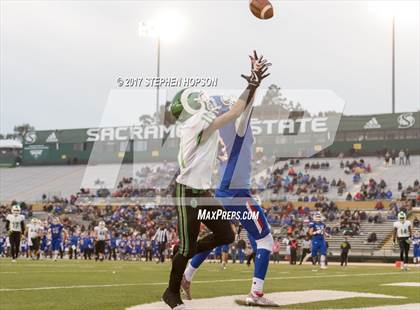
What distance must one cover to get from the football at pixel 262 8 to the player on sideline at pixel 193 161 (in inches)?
26.0

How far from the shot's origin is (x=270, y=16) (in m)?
7.21

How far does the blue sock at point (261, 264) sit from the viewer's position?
26.2ft

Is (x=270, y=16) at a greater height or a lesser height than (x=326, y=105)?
lesser

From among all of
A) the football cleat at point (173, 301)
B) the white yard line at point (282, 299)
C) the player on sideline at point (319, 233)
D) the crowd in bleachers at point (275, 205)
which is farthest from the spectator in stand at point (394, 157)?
the football cleat at point (173, 301)

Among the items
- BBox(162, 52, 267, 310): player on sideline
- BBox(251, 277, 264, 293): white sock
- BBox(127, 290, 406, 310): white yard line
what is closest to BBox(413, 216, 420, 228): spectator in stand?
BBox(127, 290, 406, 310): white yard line

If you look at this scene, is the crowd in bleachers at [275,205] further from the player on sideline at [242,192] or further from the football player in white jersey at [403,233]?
the player on sideline at [242,192]

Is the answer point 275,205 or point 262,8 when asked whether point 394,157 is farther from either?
point 262,8

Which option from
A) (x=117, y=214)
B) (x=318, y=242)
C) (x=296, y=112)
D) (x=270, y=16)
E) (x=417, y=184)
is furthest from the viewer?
(x=296, y=112)

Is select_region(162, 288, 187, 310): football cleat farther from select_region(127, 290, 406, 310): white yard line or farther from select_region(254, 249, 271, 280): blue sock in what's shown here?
select_region(254, 249, 271, 280): blue sock

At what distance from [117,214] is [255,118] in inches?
488

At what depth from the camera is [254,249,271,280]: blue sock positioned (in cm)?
799

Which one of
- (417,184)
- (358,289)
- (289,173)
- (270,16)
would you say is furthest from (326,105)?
(270,16)

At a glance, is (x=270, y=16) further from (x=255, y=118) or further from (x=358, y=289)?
(x=255, y=118)

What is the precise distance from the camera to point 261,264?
8.02 metres
